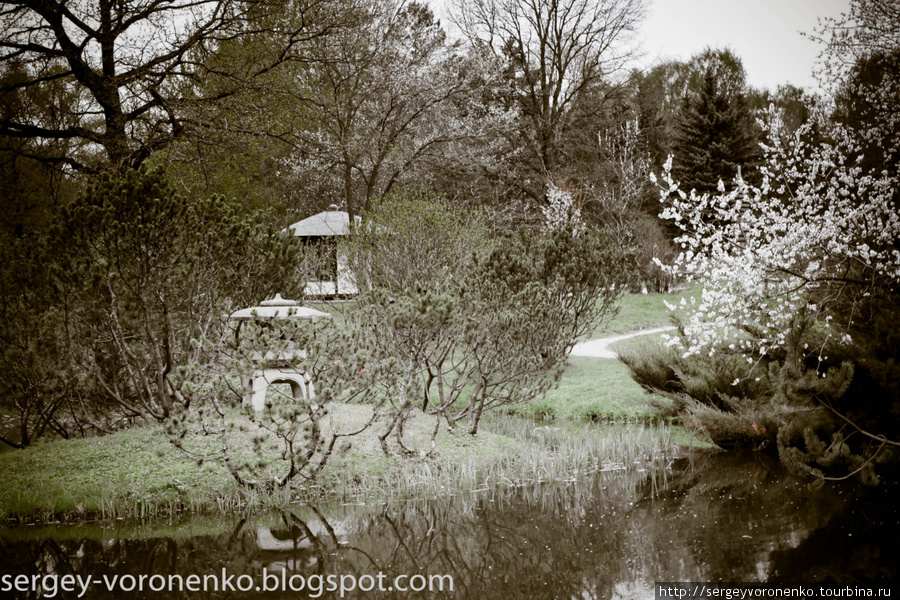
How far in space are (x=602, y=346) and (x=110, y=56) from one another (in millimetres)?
10826

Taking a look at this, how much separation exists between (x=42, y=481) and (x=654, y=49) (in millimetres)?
24328

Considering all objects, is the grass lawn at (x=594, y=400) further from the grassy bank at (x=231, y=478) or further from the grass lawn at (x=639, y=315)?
the grass lawn at (x=639, y=315)

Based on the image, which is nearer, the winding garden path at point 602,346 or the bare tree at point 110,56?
the bare tree at point 110,56

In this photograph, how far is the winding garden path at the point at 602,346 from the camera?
13.8 m

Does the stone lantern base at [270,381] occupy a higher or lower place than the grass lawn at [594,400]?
higher

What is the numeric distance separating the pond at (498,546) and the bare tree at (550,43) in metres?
19.2

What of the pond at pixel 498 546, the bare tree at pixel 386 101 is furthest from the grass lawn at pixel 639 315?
the pond at pixel 498 546

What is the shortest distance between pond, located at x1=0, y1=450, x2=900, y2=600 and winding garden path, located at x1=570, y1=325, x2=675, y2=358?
779cm

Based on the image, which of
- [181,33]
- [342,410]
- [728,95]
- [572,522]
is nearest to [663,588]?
[572,522]

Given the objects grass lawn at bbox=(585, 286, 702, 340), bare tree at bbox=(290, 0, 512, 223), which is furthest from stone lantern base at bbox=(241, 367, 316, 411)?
grass lawn at bbox=(585, 286, 702, 340)

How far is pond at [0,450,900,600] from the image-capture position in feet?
13.1

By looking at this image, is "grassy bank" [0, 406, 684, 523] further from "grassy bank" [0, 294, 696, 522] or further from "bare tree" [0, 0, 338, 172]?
"bare tree" [0, 0, 338, 172]

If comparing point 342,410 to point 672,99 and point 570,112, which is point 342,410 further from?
point 672,99

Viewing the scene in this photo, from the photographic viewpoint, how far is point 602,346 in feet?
48.4
